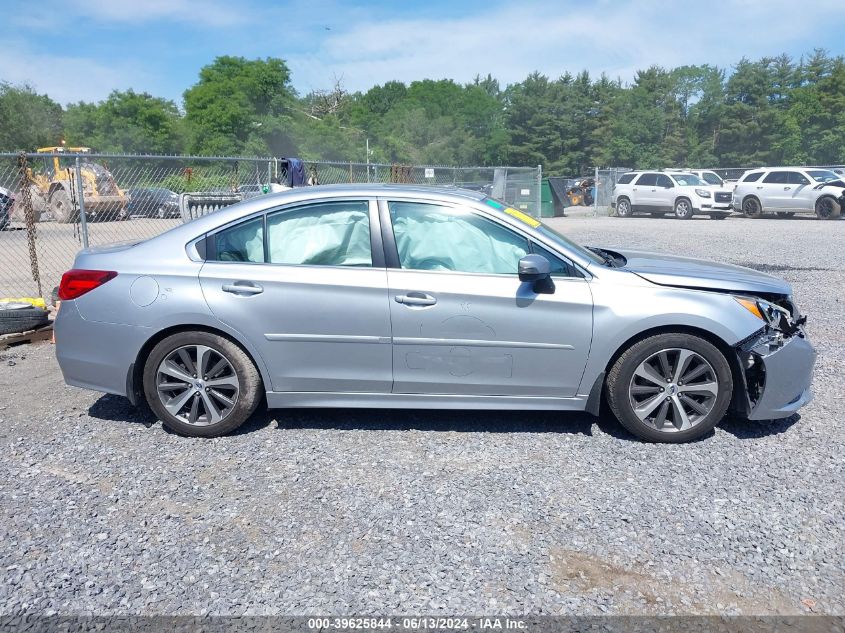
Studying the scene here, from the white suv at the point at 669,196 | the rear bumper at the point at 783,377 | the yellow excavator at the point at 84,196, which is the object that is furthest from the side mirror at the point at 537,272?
the white suv at the point at 669,196

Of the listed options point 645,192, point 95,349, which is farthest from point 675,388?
point 645,192

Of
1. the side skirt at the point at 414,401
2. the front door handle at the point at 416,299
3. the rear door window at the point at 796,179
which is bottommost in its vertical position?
the side skirt at the point at 414,401

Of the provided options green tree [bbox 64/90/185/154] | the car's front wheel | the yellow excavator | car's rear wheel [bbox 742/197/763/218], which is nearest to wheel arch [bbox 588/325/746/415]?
the yellow excavator

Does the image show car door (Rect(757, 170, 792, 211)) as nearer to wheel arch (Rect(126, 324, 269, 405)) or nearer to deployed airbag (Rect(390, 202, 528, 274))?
deployed airbag (Rect(390, 202, 528, 274))

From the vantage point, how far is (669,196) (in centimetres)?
2822

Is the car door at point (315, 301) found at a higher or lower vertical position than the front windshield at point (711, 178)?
lower

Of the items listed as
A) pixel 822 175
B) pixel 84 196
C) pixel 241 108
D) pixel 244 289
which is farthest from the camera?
pixel 241 108

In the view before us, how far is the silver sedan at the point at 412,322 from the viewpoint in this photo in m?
4.47

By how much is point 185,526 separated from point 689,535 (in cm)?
246

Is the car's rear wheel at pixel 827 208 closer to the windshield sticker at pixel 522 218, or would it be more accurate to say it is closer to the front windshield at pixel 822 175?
the front windshield at pixel 822 175

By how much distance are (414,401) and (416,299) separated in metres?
0.67

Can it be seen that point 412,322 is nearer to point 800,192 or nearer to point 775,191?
point 800,192

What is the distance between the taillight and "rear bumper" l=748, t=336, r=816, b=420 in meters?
4.16

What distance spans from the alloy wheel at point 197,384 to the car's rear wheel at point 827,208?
25.9 meters
